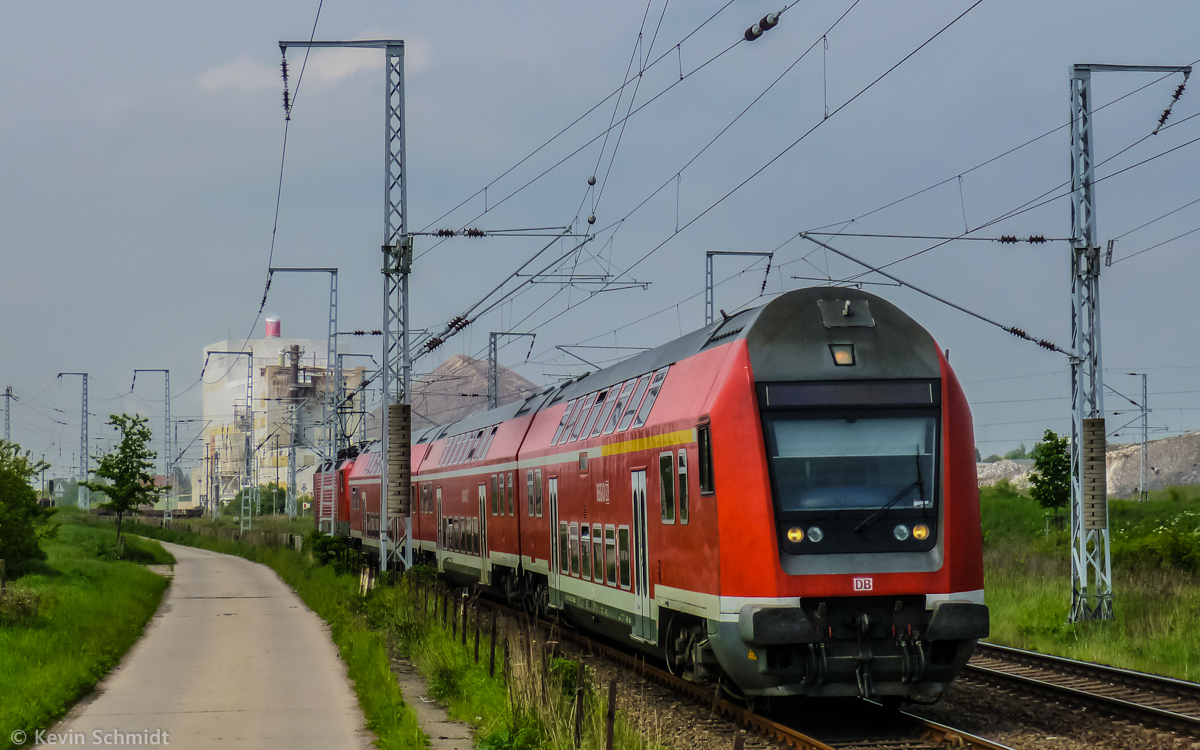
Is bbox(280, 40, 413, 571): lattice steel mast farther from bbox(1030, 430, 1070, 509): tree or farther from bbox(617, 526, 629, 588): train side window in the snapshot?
bbox(1030, 430, 1070, 509): tree

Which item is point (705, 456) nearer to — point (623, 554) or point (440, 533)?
point (623, 554)

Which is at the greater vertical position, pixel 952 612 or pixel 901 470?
pixel 901 470

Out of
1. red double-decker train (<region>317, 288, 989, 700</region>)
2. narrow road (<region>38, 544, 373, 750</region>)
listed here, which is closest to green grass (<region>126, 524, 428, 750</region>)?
narrow road (<region>38, 544, 373, 750</region>)

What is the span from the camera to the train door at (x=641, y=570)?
1398 cm

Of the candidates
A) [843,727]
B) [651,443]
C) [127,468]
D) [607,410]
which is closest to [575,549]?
[607,410]

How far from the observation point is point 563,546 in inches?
727

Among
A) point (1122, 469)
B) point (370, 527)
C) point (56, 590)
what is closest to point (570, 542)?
point (56, 590)

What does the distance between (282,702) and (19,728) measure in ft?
9.24

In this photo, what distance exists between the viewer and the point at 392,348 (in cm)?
2489

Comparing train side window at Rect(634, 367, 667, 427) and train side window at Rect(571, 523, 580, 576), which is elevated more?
train side window at Rect(634, 367, 667, 427)

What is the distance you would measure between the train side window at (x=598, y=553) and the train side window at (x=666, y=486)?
3.00 m

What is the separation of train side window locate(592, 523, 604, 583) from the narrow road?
3.54m

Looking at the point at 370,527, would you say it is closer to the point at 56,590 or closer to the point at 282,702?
the point at 56,590

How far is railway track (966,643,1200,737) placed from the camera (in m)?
11.7
